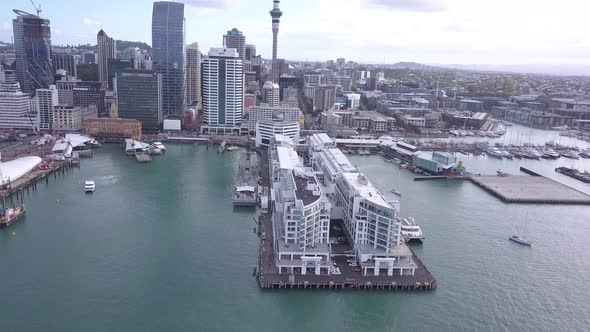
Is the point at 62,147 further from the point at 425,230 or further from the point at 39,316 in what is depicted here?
the point at 425,230

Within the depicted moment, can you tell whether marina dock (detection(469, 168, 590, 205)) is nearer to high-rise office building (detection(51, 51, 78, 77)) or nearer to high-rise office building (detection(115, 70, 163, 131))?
high-rise office building (detection(115, 70, 163, 131))

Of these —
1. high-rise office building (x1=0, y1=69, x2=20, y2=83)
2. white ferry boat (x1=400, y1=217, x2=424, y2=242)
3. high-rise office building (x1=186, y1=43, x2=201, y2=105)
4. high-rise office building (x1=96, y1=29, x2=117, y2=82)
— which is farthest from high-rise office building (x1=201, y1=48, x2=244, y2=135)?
high-rise office building (x1=96, y1=29, x2=117, y2=82)

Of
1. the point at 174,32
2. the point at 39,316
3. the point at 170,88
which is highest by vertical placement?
the point at 174,32

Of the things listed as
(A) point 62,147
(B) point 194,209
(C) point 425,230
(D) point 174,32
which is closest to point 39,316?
(B) point 194,209

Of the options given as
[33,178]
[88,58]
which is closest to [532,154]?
[33,178]

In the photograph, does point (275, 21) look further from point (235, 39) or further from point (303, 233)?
point (303, 233)

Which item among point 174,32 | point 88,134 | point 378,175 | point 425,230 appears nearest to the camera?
point 425,230
